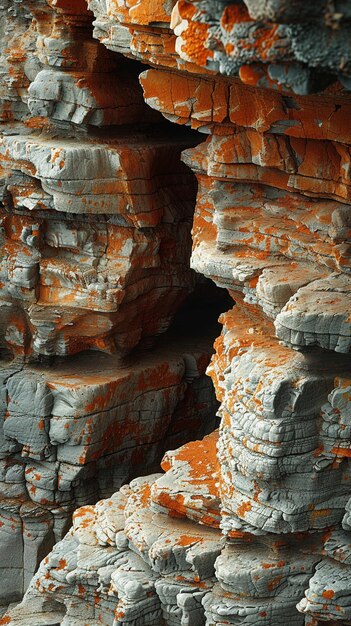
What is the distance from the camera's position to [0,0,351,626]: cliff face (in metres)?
7.99

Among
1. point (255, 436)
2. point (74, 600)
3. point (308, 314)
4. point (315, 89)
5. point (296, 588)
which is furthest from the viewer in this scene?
point (74, 600)

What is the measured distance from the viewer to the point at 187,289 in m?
12.0

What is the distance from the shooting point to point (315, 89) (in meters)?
5.39

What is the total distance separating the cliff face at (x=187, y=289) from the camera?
7992 mm

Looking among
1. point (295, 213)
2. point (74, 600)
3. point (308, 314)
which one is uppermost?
point (295, 213)

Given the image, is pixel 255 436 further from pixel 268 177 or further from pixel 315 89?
pixel 315 89

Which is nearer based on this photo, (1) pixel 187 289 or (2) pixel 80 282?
(2) pixel 80 282

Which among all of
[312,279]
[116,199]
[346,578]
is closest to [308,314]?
[312,279]

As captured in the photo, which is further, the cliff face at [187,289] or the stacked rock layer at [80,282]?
the stacked rock layer at [80,282]

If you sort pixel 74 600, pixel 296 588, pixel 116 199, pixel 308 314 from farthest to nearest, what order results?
pixel 116 199, pixel 74 600, pixel 296 588, pixel 308 314

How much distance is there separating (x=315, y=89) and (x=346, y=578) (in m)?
4.05

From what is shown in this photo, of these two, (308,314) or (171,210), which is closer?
(308,314)

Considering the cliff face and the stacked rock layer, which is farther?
the stacked rock layer

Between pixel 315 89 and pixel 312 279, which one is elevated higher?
pixel 315 89
